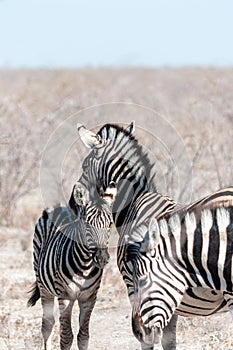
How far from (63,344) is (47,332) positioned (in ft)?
1.24

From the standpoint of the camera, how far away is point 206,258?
447 cm

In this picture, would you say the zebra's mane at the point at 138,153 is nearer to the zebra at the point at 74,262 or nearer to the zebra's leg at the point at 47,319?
the zebra at the point at 74,262

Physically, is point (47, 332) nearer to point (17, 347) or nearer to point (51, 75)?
point (17, 347)

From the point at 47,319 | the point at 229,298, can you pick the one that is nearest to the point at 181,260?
the point at 229,298

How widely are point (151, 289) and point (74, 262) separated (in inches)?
50.9

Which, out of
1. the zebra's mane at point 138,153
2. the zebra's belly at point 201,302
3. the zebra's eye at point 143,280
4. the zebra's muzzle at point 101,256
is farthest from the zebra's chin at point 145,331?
the zebra's mane at point 138,153

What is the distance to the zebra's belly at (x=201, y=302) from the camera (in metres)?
4.69

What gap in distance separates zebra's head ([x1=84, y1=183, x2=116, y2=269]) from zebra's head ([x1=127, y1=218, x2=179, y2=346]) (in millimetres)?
734

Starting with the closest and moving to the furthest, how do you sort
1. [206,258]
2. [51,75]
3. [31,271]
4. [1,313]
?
[206,258] < [1,313] < [31,271] < [51,75]

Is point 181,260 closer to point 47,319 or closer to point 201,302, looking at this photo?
point 201,302

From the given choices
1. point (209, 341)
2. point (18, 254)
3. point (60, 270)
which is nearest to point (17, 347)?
point (60, 270)

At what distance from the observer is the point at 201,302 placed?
4.80 meters

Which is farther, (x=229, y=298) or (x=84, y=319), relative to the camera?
(x=84, y=319)

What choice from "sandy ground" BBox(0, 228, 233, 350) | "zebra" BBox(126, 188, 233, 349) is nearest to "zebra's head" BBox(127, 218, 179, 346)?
"zebra" BBox(126, 188, 233, 349)
